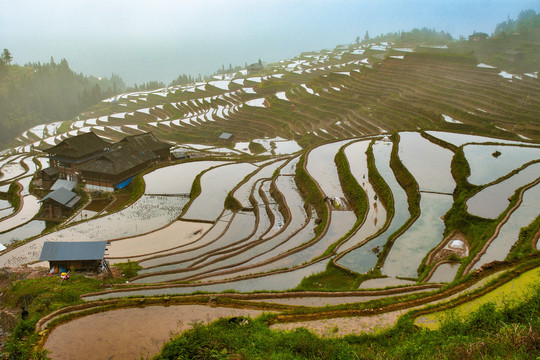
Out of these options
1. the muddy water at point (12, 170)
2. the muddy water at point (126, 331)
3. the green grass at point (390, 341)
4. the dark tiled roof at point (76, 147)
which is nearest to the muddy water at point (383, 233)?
the green grass at point (390, 341)

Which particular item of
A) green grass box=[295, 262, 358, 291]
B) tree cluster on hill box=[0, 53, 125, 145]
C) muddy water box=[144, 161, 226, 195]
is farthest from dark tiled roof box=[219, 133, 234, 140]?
tree cluster on hill box=[0, 53, 125, 145]

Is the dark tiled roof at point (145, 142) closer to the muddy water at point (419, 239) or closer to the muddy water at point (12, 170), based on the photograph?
the muddy water at point (12, 170)

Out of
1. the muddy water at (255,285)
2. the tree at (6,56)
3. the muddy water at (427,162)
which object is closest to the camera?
the muddy water at (255,285)

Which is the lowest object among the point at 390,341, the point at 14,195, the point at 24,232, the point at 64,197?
the point at 24,232

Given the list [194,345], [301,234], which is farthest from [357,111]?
[194,345]

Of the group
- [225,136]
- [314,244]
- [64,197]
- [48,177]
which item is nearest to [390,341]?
[314,244]

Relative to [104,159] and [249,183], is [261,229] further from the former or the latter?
[104,159]

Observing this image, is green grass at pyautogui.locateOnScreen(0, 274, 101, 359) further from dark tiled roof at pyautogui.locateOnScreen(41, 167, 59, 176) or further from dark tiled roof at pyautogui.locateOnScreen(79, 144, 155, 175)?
dark tiled roof at pyautogui.locateOnScreen(41, 167, 59, 176)
